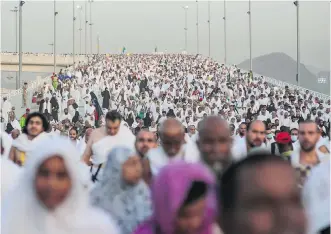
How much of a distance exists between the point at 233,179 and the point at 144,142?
14.8 feet

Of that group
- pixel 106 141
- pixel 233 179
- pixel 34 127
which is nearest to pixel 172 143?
pixel 106 141

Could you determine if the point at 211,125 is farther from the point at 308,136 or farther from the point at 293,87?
the point at 293,87

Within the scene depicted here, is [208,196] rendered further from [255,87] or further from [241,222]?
[255,87]

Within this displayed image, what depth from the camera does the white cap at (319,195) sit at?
13.4 feet

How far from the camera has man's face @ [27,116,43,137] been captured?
7.20m

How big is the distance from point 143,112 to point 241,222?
2595cm

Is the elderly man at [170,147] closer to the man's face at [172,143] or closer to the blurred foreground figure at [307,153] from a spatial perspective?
the man's face at [172,143]

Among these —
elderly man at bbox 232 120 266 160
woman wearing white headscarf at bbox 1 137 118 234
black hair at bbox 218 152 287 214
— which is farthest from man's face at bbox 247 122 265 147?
black hair at bbox 218 152 287 214

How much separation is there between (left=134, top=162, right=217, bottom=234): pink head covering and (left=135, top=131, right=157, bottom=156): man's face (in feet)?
11.7

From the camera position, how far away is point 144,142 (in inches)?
247

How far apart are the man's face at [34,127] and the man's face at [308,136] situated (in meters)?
2.83

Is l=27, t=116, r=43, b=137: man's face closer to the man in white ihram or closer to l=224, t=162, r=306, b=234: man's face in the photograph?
A: the man in white ihram

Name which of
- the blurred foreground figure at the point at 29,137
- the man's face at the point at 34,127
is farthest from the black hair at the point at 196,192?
the man's face at the point at 34,127

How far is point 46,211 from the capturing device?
311cm
